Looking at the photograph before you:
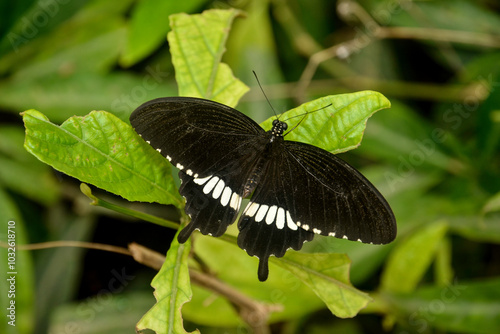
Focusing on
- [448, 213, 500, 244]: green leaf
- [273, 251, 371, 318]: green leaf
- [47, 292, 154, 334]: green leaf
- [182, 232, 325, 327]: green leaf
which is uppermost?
[448, 213, 500, 244]: green leaf

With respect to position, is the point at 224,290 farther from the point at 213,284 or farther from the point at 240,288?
the point at 240,288

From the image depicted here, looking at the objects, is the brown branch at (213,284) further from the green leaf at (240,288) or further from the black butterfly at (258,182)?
the green leaf at (240,288)

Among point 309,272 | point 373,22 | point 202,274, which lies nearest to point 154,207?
point 202,274

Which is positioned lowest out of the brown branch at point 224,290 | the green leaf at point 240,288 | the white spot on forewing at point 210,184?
the green leaf at point 240,288

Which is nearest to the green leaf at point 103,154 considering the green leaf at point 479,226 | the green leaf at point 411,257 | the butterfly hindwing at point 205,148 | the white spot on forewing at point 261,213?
the butterfly hindwing at point 205,148

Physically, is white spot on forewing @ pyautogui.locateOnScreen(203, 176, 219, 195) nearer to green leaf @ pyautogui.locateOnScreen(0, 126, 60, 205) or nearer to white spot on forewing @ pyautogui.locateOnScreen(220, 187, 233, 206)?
white spot on forewing @ pyautogui.locateOnScreen(220, 187, 233, 206)

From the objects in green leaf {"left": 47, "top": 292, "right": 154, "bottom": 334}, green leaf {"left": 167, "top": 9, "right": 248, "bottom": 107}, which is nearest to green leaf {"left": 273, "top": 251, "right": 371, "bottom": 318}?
green leaf {"left": 167, "top": 9, "right": 248, "bottom": 107}
